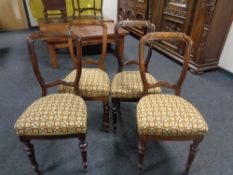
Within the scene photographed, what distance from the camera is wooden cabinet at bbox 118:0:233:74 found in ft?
7.48

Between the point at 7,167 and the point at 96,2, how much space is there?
419cm

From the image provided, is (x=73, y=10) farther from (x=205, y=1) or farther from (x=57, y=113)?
(x=57, y=113)

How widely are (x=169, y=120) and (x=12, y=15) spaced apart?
16.3 ft

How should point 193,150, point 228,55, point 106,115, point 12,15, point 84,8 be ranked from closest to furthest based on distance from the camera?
point 193,150 < point 106,115 < point 228,55 < point 84,8 < point 12,15

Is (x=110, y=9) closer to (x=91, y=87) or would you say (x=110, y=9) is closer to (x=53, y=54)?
(x=53, y=54)

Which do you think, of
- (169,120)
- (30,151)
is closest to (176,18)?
(169,120)

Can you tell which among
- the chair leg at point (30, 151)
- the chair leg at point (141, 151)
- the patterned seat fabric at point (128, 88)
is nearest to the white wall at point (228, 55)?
the patterned seat fabric at point (128, 88)

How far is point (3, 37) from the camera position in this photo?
4.17 meters

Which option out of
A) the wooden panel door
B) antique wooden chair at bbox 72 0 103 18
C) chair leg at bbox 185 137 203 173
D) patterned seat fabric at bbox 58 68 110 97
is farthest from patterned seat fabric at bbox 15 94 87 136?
the wooden panel door

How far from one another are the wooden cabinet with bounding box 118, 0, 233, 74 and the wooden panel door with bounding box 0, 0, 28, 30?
3361mm

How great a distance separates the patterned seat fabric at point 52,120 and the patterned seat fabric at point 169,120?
38cm

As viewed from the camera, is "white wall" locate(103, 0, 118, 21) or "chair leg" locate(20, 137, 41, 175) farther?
"white wall" locate(103, 0, 118, 21)

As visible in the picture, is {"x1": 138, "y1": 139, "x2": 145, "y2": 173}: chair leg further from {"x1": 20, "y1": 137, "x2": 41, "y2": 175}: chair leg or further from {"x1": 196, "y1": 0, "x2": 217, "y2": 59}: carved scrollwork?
{"x1": 196, "y1": 0, "x2": 217, "y2": 59}: carved scrollwork

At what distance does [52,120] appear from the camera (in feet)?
3.58
